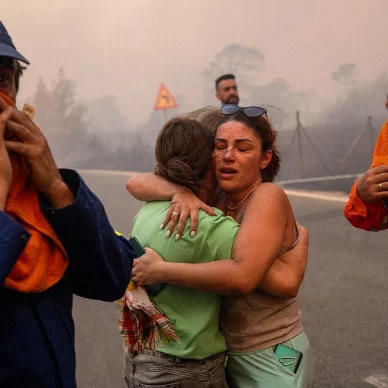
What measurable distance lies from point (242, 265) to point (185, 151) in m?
0.38

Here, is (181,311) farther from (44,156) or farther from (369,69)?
(369,69)

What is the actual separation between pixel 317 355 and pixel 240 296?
2.08 m

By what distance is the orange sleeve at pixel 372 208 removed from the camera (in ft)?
5.89

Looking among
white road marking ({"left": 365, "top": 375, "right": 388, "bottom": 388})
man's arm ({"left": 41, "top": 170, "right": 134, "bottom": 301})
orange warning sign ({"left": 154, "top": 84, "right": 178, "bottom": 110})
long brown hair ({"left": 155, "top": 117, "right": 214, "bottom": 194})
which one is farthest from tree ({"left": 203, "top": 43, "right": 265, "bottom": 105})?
man's arm ({"left": 41, "top": 170, "right": 134, "bottom": 301})

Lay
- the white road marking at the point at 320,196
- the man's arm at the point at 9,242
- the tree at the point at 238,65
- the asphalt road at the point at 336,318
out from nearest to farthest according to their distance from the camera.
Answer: the man's arm at the point at 9,242, the asphalt road at the point at 336,318, the white road marking at the point at 320,196, the tree at the point at 238,65

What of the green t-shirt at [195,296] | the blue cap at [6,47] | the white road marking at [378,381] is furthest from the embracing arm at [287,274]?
the white road marking at [378,381]

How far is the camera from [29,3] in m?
9.02

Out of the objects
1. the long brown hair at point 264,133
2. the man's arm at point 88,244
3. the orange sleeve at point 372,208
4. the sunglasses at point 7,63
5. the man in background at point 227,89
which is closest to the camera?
the man's arm at point 88,244

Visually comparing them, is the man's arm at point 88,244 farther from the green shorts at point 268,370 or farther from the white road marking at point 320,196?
Answer: the white road marking at point 320,196

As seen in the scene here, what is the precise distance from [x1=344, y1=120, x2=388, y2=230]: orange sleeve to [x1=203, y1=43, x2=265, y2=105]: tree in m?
8.05

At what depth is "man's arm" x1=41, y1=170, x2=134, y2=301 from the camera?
0.96 m

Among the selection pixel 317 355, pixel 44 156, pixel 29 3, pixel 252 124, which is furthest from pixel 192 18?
pixel 44 156

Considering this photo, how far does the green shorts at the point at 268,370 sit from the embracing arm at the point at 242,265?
0.23 m

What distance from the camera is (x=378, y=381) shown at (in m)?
2.84
